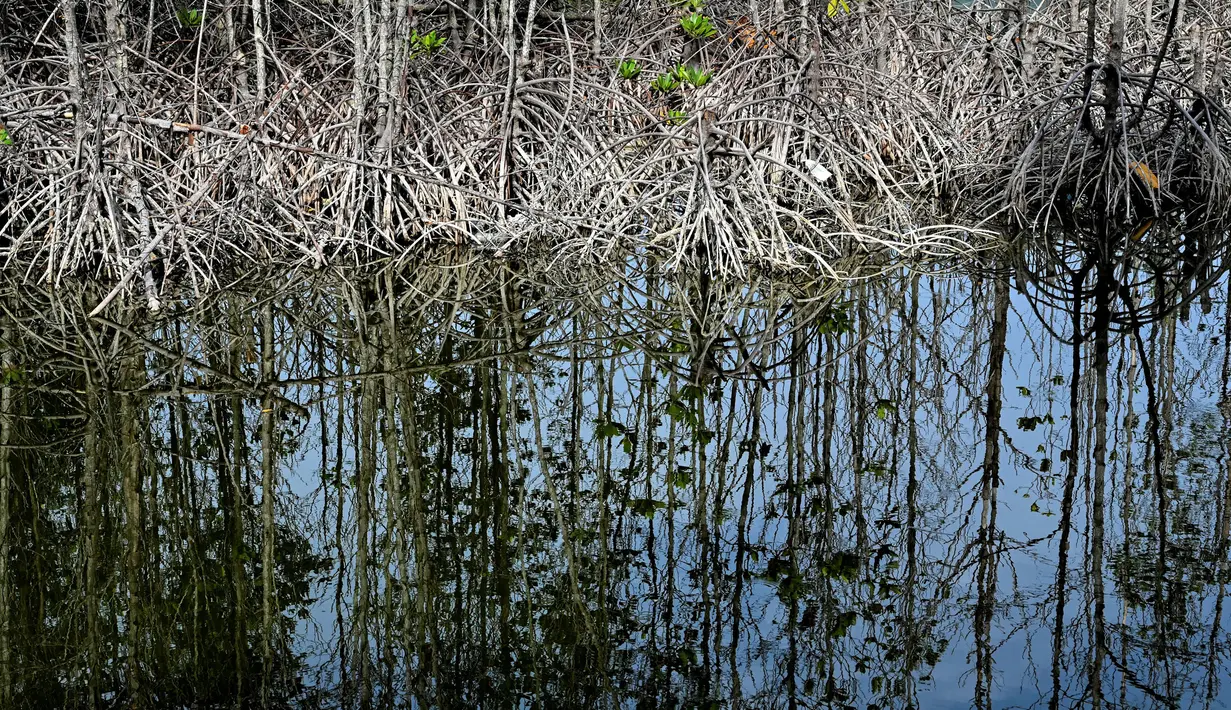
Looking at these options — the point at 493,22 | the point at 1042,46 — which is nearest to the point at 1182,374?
the point at 493,22

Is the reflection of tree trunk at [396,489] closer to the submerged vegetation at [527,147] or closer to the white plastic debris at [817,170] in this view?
the submerged vegetation at [527,147]

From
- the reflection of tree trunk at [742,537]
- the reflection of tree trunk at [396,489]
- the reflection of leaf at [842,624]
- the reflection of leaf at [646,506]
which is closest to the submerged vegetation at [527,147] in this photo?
the reflection of tree trunk at [396,489]

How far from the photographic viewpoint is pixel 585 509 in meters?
4.12

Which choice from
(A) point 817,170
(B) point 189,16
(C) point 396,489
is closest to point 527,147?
(A) point 817,170

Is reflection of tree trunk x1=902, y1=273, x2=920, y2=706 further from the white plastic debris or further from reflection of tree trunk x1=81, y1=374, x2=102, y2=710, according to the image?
reflection of tree trunk x1=81, y1=374, x2=102, y2=710

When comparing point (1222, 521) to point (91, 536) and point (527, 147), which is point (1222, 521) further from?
point (527, 147)

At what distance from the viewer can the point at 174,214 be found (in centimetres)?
752

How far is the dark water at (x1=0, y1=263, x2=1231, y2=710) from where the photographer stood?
3.08m

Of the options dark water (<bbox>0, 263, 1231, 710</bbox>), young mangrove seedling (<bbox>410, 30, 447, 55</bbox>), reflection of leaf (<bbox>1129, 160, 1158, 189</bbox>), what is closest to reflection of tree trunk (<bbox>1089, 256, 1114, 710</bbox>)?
dark water (<bbox>0, 263, 1231, 710</bbox>)

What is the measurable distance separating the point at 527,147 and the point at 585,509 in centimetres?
552

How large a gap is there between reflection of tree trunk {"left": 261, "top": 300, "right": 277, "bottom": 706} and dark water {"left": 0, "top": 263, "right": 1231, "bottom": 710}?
0.05ft

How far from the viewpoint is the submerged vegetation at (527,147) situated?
7.54m

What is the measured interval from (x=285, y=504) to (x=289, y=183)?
5.10 metres

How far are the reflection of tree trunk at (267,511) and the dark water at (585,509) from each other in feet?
0.05
